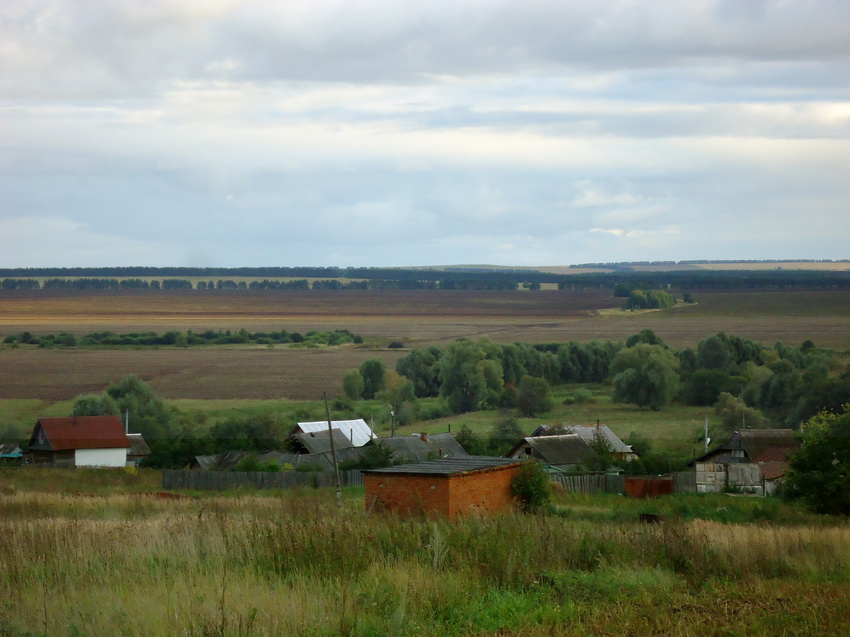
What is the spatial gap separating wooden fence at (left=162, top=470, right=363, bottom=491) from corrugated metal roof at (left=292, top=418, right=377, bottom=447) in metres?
11.1

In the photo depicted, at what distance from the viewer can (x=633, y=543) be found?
697 centimetres

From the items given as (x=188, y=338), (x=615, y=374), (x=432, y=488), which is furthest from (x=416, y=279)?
(x=432, y=488)

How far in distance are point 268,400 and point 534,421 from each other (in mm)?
18161

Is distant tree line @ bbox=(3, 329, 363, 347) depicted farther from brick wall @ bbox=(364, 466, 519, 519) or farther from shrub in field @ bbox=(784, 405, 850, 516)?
shrub in field @ bbox=(784, 405, 850, 516)

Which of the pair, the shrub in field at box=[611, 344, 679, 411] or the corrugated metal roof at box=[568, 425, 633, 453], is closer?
the corrugated metal roof at box=[568, 425, 633, 453]

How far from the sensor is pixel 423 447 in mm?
41594

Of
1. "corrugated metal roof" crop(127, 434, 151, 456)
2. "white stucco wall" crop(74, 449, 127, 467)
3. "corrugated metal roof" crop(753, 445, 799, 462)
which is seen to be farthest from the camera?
"corrugated metal roof" crop(127, 434, 151, 456)

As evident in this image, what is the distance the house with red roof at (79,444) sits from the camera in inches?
1692

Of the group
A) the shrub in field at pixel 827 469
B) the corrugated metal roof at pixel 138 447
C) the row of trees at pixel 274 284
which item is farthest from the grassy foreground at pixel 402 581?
the row of trees at pixel 274 284

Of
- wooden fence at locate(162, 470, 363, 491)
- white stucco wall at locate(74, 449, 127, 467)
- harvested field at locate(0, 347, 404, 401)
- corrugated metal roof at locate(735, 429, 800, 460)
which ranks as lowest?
white stucco wall at locate(74, 449, 127, 467)

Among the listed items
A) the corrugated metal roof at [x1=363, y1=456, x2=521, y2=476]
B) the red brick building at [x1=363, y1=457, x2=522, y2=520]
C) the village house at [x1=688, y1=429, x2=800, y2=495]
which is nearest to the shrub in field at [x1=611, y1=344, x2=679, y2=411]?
the village house at [x1=688, y1=429, x2=800, y2=495]

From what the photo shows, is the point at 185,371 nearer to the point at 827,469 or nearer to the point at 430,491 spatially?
the point at 430,491

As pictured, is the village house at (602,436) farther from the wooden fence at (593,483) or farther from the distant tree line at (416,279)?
the distant tree line at (416,279)

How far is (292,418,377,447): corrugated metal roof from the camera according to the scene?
4488 cm
